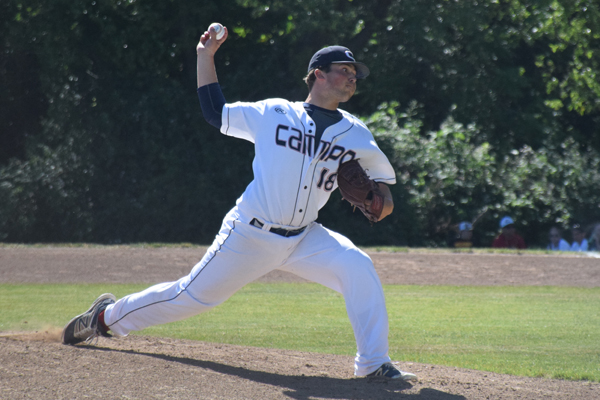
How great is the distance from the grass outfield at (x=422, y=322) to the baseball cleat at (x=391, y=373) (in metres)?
1.01

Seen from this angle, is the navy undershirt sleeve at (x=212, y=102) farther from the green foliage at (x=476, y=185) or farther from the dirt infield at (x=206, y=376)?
the green foliage at (x=476, y=185)

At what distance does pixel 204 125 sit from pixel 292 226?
549 inches

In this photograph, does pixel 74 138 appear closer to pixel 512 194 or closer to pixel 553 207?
pixel 512 194

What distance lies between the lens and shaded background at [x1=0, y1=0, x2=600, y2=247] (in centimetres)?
1656

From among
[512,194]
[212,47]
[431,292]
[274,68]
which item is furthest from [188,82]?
[212,47]

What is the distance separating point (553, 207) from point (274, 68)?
8.20 m

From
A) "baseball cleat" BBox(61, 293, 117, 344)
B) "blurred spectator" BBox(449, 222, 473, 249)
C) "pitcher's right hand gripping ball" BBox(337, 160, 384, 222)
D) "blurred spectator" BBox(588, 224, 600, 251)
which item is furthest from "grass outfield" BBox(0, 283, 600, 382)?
"blurred spectator" BBox(449, 222, 473, 249)

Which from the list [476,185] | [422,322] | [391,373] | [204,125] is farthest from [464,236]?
[391,373]

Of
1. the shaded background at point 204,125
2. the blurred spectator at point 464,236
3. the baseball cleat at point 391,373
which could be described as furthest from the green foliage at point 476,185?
the baseball cleat at point 391,373

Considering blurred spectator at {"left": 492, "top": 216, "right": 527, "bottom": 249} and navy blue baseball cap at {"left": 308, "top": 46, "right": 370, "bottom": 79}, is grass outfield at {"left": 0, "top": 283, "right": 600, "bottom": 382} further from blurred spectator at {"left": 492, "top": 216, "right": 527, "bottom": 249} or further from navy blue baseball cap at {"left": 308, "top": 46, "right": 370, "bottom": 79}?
blurred spectator at {"left": 492, "top": 216, "right": 527, "bottom": 249}

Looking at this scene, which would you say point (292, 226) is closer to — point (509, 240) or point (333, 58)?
point (333, 58)

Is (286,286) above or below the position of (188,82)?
below

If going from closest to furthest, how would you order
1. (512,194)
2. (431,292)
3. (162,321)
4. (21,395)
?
(21,395), (162,321), (431,292), (512,194)

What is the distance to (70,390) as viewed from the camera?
3617 mm
